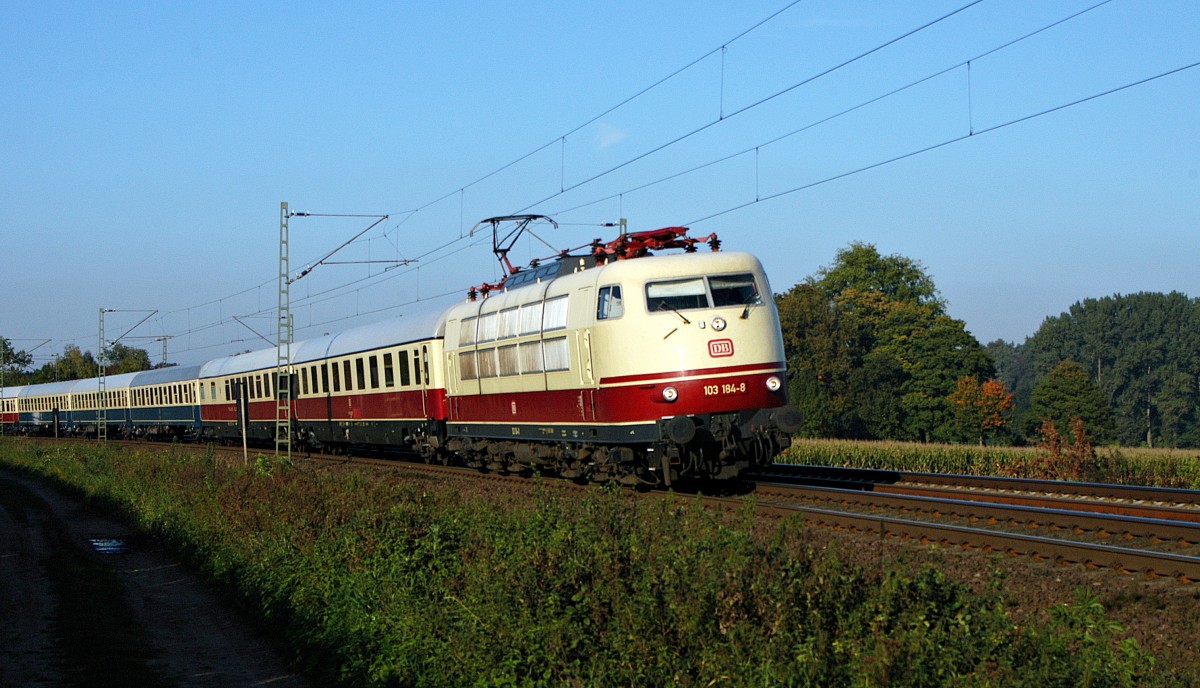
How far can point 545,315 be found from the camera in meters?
21.7

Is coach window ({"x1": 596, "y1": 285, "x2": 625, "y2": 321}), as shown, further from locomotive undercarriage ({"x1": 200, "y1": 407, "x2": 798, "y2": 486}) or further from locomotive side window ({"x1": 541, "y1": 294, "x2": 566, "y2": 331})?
locomotive undercarriage ({"x1": 200, "y1": 407, "x2": 798, "y2": 486})

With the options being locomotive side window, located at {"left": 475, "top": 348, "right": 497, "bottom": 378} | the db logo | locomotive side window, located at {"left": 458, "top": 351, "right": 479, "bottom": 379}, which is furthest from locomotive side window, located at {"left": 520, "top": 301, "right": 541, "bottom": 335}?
the db logo

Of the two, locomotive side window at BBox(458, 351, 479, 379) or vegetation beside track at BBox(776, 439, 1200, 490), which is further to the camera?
locomotive side window at BBox(458, 351, 479, 379)

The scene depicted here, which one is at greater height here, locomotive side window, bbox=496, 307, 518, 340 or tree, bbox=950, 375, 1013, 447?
locomotive side window, bbox=496, 307, 518, 340

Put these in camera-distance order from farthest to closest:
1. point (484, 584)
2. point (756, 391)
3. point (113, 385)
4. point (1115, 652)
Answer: point (113, 385), point (756, 391), point (484, 584), point (1115, 652)

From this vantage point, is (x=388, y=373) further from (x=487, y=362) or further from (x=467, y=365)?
(x=487, y=362)

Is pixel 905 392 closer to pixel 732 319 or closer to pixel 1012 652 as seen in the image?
pixel 732 319

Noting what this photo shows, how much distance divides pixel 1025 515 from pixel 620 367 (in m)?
6.72

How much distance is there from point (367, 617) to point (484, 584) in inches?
72.3

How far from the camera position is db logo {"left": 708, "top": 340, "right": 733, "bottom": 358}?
18828 mm

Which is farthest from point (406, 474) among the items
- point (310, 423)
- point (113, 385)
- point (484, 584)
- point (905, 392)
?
point (905, 392)

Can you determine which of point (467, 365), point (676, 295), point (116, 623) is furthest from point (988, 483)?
point (116, 623)

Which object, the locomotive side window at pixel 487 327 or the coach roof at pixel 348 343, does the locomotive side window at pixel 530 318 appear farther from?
the coach roof at pixel 348 343

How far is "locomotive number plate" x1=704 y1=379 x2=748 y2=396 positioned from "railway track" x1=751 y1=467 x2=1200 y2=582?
171cm
